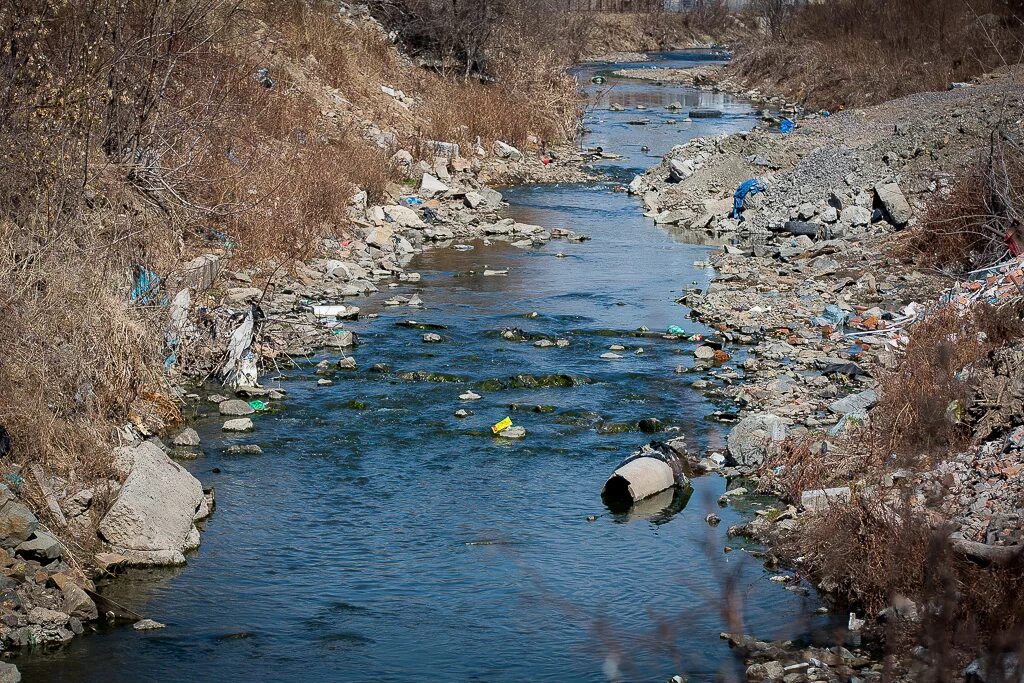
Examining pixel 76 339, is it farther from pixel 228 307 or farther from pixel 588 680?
pixel 588 680

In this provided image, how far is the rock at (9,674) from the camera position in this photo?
5.00m

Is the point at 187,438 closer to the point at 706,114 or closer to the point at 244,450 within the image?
the point at 244,450

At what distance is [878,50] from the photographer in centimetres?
2892

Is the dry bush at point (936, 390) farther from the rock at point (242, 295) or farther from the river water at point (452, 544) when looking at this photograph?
the rock at point (242, 295)

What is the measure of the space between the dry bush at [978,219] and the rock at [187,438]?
6.79 m

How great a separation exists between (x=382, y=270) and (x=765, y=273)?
4048 millimetres

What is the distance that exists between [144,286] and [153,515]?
316 cm

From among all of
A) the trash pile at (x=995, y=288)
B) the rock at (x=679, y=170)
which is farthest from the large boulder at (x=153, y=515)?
the rock at (x=679, y=170)

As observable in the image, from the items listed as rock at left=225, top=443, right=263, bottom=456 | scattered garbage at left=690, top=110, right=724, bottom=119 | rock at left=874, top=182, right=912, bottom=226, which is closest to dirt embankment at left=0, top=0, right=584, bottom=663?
rock at left=225, top=443, right=263, bottom=456

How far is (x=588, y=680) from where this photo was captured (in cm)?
524

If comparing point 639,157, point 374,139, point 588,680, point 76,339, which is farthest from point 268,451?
point 639,157

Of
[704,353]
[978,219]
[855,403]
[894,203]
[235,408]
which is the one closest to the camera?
[855,403]

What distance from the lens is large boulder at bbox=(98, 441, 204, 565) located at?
20.7ft

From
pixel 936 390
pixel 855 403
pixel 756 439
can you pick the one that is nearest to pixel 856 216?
pixel 855 403
